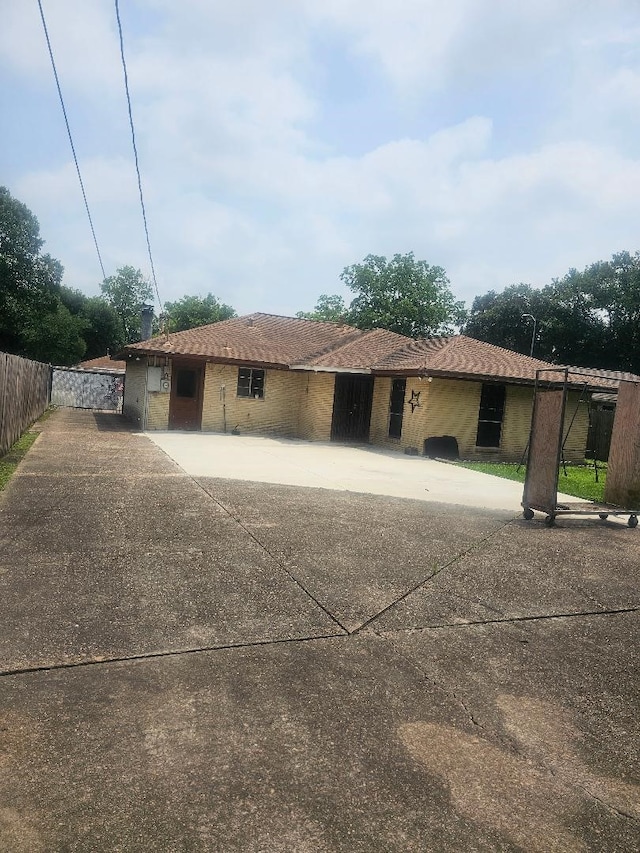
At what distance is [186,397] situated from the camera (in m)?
20.4

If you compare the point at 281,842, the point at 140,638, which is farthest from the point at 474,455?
the point at 281,842

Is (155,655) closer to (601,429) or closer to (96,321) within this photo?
(601,429)

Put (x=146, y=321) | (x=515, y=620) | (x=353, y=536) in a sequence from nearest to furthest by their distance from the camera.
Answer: (x=515, y=620)
(x=353, y=536)
(x=146, y=321)

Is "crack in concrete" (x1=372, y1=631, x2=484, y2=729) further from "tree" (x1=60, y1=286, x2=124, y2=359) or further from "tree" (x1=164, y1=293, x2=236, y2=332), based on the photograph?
"tree" (x1=164, y1=293, x2=236, y2=332)

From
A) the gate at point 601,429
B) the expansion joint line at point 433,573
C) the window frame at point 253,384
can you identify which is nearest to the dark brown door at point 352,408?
the window frame at point 253,384

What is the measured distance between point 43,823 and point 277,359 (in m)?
19.1

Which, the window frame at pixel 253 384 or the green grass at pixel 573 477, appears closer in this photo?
the green grass at pixel 573 477

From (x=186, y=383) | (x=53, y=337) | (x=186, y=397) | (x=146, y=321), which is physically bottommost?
(x=186, y=397)

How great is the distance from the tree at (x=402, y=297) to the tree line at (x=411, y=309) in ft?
0.29

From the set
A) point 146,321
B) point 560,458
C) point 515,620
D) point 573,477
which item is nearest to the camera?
point 515,620

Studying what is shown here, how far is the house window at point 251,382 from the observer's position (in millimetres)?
20906

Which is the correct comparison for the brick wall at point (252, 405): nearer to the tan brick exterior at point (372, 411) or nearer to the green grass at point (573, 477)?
the tan brick exterior at point (372, 411)

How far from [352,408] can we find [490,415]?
192 inches

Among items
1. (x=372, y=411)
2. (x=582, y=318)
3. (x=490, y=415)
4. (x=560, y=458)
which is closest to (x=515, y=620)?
(x=560, y=458)
